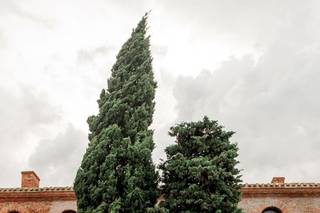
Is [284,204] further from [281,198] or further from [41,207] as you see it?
[41,207]

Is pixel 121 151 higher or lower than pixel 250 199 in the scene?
higher

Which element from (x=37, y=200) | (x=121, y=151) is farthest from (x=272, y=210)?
(x=37, y=200)

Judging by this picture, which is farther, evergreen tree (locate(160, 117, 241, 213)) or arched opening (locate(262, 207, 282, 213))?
arched opening (locate(262, 207, 282, 213))

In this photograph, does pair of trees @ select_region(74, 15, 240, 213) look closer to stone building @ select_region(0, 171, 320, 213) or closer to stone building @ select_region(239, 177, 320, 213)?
stone building @ select_region(0, 171, 320, 213)

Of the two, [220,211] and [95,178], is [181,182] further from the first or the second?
[95,178]

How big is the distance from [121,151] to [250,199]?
8.24 metres

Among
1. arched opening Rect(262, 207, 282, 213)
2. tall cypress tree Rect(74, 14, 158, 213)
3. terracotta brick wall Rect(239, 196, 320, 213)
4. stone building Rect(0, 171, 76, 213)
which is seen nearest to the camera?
tall cypress tree Rect(74, 14, 158, 213)

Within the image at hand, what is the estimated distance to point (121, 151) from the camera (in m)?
18.7

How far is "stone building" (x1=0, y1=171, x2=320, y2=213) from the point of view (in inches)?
931

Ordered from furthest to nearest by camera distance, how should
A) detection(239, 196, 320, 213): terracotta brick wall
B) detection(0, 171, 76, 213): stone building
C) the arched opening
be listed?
detection(0, 171, 76, 213): stone building < the arched opening < detection(239, 196, 320, 213): terracotta brick wall

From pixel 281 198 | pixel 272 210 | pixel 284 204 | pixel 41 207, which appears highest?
pixel 41 207

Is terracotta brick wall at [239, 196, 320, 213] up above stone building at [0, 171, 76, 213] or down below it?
below

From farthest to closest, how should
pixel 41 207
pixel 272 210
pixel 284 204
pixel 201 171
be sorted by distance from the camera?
pixel 41 207 < pixel 272 210 < pixel 284 204 < pixel 201 171

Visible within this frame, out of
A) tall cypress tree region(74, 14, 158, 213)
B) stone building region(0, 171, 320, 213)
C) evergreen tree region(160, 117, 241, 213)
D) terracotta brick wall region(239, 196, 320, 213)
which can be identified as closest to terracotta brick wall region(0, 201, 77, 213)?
stone building region(0, 171, 320, 213)
